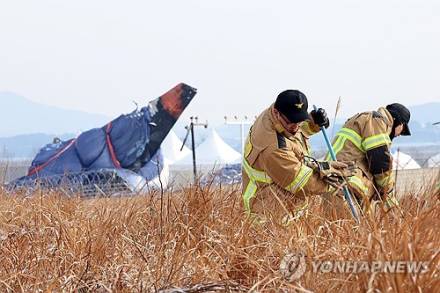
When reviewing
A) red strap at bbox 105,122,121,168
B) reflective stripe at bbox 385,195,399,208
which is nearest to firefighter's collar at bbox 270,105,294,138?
reflective stripe at bbox 385,195,399,208

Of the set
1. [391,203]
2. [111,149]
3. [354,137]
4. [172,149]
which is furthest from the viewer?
[172,149]

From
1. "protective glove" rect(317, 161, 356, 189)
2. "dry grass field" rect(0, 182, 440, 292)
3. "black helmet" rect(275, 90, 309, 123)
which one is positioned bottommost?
"dry grass field" rect(0, 182, 440, 292)

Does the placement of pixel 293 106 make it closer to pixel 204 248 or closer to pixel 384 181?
pixel 384 181

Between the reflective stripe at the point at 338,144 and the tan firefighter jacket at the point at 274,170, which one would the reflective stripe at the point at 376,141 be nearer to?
the reflective stripe at the point at 338,144

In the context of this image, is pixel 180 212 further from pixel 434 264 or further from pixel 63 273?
pixel 434 264

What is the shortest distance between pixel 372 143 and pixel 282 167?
1.13m

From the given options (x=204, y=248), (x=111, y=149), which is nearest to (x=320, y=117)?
(x=204, y=248)

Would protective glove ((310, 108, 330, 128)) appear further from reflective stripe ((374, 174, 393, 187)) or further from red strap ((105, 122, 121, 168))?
red strap ((105, 122, 121, 168))

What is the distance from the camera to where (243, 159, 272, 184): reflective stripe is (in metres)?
4.87

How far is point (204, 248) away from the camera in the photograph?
414cm

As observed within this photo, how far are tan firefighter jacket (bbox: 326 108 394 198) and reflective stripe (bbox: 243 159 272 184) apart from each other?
26.9 inches

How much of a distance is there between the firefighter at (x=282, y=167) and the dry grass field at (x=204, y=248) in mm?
150

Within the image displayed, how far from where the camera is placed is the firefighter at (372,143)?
17.4 ft

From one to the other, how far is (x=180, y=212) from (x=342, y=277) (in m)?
2.12
